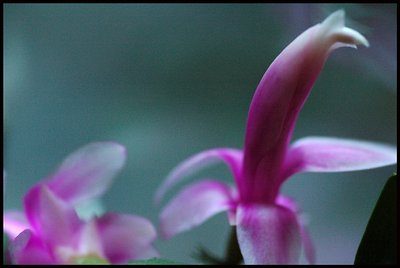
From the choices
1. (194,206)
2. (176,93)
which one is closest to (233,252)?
(194,206)

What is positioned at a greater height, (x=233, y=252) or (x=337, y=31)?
(x=337, y=31)

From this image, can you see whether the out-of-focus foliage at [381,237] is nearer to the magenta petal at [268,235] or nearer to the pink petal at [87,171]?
the magenta petal at [268,235]

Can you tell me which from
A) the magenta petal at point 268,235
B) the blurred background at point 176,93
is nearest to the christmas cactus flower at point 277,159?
the magenta petal at point 268,235

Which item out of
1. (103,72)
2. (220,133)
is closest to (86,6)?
(103,72)

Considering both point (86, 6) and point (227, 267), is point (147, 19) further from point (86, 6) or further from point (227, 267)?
point (227, 267)

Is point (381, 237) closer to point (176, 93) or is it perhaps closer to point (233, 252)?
point (233, 252)

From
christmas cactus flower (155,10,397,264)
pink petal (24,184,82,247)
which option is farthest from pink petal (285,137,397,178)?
pink petal (24,184,82,247)
